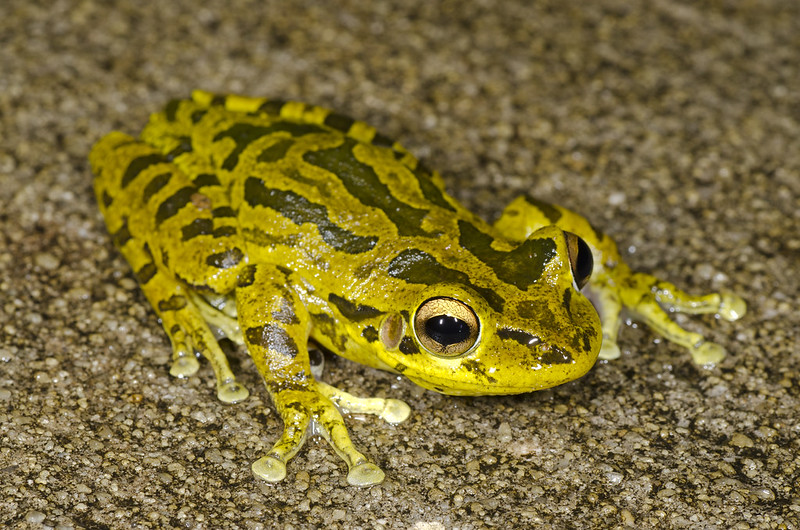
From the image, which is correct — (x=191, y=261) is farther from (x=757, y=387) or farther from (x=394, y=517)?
(x=757, y=387)

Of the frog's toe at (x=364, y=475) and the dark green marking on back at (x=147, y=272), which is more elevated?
the dark green marking on back at (x=147, y=272)

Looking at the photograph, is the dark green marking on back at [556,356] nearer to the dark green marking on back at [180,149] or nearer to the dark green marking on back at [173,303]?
the dark green marking on back at [173,303]

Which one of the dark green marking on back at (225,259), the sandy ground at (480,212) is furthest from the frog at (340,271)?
the sandy ground at (480,212)

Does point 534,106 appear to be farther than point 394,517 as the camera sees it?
Yes

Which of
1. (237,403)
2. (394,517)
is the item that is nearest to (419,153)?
(237,403)

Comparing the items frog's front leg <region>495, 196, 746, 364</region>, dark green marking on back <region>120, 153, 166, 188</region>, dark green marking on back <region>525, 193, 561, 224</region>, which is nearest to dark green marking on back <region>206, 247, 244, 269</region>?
dark green marking on back <region>120, 153, 166, 188</region>

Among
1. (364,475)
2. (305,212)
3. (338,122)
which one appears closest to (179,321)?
(305,212)

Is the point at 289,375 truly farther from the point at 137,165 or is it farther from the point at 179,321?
the point at 137,165
